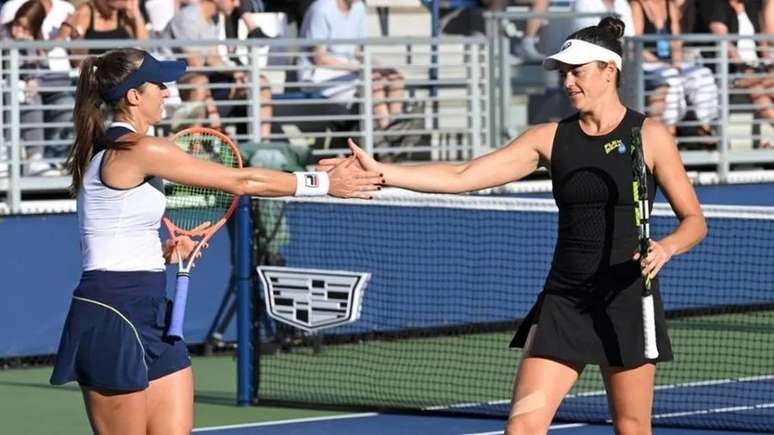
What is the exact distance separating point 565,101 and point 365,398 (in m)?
5.41

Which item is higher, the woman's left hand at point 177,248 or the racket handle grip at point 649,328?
the woman's left hand at point 177,248

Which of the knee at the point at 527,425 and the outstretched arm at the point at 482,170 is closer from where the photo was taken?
the knee at the point at 527,425

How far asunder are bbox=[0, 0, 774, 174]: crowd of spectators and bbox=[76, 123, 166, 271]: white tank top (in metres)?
6.56

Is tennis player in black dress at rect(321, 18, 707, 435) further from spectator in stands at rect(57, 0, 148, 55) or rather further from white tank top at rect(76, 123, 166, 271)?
spectator in stands at rect(57, 0, 148, 55)

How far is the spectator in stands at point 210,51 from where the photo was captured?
1395 centimetres

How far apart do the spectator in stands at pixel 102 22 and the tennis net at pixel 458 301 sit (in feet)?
6.50

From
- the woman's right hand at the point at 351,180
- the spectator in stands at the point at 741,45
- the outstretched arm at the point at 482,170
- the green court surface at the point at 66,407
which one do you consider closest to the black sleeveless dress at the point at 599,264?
the outstretched arm at the point at 482,170

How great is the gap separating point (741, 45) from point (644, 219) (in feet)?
33.9

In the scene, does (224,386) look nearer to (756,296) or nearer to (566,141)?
(756,296)

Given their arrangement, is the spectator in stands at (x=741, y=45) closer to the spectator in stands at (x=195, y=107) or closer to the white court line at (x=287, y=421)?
the spectator in stands at (x=195, y=107)

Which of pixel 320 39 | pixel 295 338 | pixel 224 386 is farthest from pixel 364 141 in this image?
pixel 224 386

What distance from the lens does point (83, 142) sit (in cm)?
621

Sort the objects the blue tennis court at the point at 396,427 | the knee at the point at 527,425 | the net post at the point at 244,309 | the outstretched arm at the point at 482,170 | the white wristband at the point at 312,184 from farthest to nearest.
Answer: the net post at the point at 244,309 < the blue tennis court at the point at 396,427 < the outstretched arm at the point at 482,170 < the white wristband at the point at 312,184 < the knee at the point at 527,425

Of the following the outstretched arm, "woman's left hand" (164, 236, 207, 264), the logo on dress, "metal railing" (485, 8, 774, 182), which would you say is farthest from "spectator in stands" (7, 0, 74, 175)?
the logo on dress
